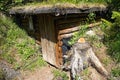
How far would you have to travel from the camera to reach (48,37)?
12117 mm

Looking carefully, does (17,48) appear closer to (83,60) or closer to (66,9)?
(66,9)

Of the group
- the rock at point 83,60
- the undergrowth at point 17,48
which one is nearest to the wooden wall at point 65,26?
the undergrowth at point 17,48

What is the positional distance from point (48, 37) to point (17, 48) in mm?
2408

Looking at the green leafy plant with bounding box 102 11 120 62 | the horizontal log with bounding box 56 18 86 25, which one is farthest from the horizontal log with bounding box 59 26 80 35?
the green leafy plant with bounding box 102 11 120 62

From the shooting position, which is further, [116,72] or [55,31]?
[55,31]

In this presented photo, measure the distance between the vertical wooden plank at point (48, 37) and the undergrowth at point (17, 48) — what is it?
503 mm

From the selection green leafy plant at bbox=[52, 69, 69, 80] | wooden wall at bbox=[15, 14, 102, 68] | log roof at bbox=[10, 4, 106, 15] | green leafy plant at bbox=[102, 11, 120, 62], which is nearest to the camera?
green leafy plant at bbox=[102, 11, 120, 62]

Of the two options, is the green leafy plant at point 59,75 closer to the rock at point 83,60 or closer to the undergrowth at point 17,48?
the undergrowth at point 17,48

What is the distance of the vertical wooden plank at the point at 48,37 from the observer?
11.9 meters

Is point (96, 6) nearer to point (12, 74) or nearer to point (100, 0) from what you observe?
point (100, 0)

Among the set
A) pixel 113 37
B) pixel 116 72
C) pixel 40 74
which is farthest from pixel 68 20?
pixel 116 72

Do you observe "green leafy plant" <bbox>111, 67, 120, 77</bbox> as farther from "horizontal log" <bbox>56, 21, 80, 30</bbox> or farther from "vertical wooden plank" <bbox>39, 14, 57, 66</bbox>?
"vertical wooden plank" <bbox>39, 14, 57, 66</bbox>

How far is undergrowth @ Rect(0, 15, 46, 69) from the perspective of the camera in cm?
1296

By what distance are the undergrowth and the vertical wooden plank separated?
0.50 m
